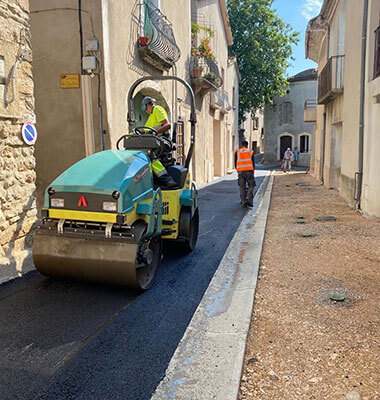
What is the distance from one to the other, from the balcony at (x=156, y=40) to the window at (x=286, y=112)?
86.7ft

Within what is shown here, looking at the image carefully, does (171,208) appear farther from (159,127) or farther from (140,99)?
(140,99)

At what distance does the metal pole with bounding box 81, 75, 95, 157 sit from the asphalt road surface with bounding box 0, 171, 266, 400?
362 cm

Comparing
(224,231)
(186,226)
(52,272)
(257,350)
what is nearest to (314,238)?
(224,231)

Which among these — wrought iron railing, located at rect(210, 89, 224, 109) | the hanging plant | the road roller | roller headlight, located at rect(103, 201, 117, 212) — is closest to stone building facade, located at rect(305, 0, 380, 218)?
the hanging plant

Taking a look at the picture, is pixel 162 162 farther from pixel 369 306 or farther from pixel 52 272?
pixel 369 306

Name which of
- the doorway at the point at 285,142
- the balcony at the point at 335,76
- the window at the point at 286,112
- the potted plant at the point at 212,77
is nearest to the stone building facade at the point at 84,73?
the potted plant at the point at 212,77

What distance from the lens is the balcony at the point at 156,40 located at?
8898mm

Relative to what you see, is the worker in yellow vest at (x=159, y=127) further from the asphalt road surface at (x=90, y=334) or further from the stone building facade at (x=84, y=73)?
the stone building facade at (x=84, y=73)

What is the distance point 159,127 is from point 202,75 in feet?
32.5

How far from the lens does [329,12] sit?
13297 millimetres

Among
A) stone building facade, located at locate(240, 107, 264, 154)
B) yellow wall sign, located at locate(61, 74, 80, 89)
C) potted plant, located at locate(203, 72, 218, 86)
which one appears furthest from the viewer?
stone building facade, located at locate(240, 107, 264, 154)

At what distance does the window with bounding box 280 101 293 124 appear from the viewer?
1389 inches

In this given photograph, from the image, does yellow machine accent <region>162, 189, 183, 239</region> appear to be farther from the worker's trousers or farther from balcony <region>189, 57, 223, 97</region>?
balcony <region>189, 57, 223, 97</region>

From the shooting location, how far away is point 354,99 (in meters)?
9.02
